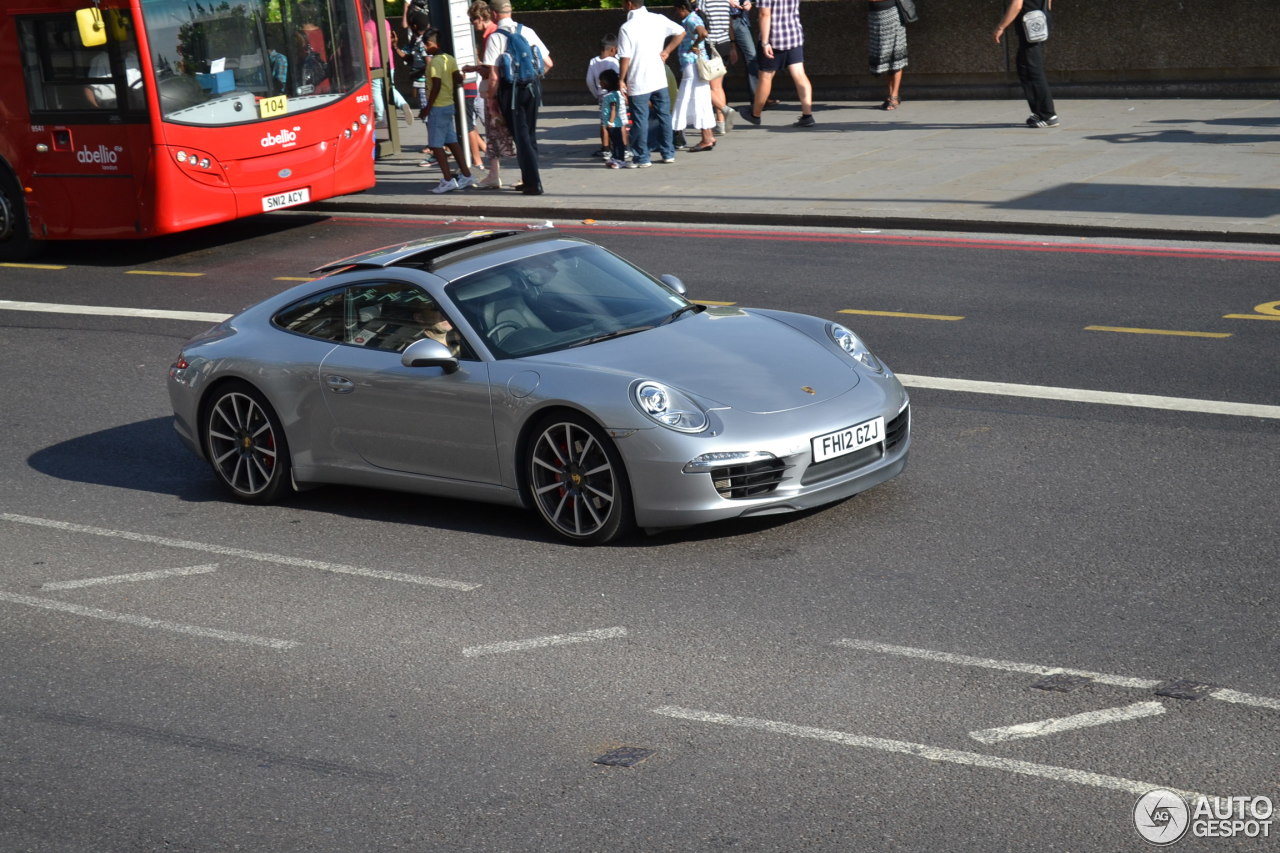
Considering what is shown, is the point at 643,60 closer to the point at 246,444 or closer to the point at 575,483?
the point at 246,444

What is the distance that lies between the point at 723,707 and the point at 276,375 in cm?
387

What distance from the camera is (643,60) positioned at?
19344mm

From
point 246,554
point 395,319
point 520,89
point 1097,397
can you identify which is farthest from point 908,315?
point 520,89

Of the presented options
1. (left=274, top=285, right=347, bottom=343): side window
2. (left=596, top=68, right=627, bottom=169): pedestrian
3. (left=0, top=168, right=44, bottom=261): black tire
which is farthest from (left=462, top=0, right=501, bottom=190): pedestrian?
(left=274, top=285, right=347, bottom=343): side window

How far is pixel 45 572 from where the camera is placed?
25.2ft

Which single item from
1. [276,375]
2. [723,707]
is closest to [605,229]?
[276,375]

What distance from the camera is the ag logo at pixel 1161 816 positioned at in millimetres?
4469

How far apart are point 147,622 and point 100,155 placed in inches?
427

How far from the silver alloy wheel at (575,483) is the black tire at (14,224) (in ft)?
38.6

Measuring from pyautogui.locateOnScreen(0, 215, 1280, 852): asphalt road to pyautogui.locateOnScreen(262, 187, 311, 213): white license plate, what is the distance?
23.0ft

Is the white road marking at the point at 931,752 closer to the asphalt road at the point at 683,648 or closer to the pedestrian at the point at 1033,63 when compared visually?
the asphalt road at the point at 683,648

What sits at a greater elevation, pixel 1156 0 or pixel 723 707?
pixel 1156 0

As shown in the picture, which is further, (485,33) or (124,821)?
(485,33)

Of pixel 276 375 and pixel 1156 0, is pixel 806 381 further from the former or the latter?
pixel 1156 0
